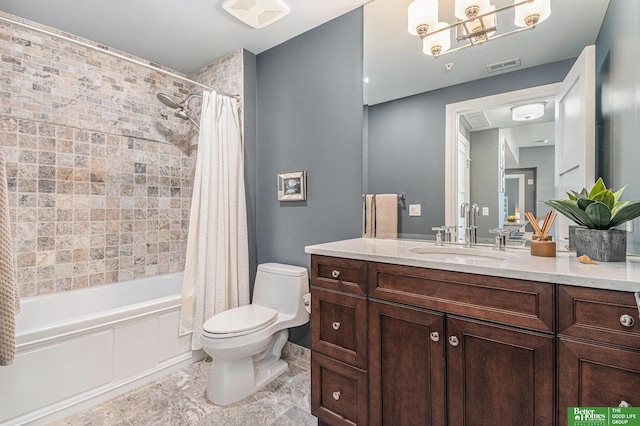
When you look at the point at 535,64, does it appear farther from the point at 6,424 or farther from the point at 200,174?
the point at 6,424

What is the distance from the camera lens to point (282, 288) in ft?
7.13

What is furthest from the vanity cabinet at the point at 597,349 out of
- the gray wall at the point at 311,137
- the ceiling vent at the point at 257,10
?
the ceiling vent at the point at 257,10

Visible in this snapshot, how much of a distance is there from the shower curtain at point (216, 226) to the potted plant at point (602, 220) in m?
2.09

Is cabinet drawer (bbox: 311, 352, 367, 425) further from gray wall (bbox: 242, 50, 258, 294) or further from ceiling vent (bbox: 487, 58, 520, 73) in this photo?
ceiling vent (bbox: 487, 58, 520, 73)

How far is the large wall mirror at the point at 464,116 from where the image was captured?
1.43 meters

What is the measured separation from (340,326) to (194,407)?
106 cm

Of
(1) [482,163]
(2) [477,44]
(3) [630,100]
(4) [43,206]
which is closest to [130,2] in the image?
(4) [43,206]

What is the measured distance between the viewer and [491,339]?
1062 millimetres

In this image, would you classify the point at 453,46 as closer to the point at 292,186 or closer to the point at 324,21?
the point at 324,21

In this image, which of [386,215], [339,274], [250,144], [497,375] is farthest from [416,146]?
[250,144]

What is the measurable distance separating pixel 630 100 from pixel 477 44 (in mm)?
738

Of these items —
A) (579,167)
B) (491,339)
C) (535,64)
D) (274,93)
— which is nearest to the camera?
(491,339)

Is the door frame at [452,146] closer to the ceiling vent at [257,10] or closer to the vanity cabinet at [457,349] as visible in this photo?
the vanity cabinet at [457,349]

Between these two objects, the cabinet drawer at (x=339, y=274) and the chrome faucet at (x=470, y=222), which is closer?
the cabinet drawer at (x=339, y=274)
